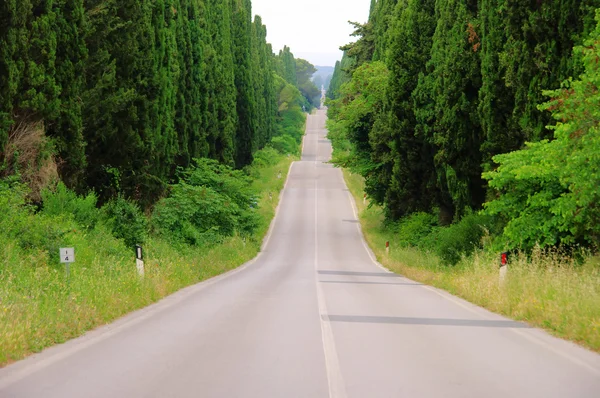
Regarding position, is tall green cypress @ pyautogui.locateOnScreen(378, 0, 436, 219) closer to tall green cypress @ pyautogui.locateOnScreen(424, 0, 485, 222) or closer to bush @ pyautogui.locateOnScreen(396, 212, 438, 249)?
bush @ pyautogui.locateOnScreen(396, 212, 438, 249)

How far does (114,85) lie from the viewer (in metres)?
25.5

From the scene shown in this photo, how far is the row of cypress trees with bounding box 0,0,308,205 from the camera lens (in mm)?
19750

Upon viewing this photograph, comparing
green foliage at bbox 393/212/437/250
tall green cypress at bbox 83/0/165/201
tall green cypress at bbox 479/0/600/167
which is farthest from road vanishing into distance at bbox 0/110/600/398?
green foliage at bbox 393/212/437/250

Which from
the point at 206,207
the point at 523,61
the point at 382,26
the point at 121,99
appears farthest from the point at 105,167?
the point at 382,26

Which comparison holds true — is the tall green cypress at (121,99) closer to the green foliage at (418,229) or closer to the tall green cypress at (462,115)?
the tall green cypress at (462,115)

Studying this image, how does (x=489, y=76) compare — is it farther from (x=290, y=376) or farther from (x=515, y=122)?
(x=290, y=376)

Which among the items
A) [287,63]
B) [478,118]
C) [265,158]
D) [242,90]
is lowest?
[265,158]

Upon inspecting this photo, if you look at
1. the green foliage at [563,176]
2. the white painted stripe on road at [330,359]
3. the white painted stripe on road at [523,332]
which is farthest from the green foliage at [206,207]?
the white painted stripe on road at [330,359]

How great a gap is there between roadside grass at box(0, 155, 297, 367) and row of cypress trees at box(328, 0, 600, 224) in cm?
1032

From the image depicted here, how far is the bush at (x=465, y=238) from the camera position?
26359mm

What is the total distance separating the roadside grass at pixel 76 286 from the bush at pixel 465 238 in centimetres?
828

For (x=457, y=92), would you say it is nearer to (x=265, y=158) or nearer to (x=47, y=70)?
(x=47, y=70)

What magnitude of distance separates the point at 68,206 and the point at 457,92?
15.1 meters

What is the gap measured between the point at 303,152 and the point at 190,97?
7716 cm
